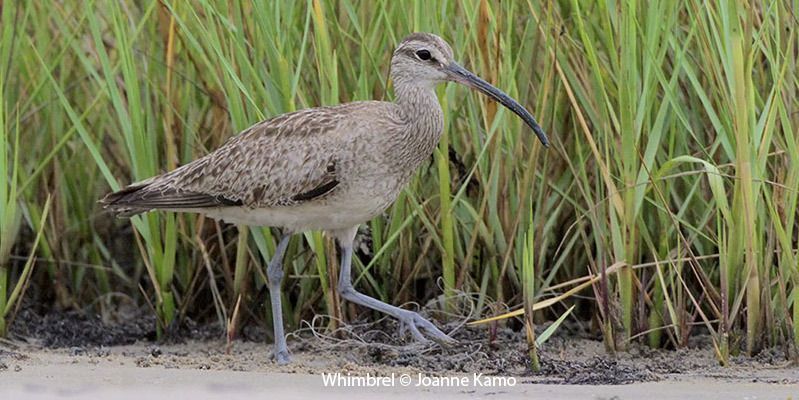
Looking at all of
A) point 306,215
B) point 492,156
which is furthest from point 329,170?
point 492,156

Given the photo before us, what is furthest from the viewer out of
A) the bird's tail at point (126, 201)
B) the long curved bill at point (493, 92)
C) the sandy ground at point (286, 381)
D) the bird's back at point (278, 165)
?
the bird's tail at point (126, 201)

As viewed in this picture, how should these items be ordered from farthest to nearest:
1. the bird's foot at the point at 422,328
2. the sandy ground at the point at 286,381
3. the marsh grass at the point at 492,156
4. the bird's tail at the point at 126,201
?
the bird's tail at the point at 126,201
the bird's foot at the point at 422,328
the marsh grass at the point at 492,156
the sandy ground at the point at 286,381

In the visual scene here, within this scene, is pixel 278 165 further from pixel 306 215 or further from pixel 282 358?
pixel 282 358

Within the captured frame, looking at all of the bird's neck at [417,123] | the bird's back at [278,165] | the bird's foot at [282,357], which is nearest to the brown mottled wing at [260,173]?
the bird's back at [278,165]

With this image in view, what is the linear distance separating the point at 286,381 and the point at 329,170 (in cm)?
130

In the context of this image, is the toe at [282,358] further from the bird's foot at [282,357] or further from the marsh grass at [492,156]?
the marsh grass at [492,156]

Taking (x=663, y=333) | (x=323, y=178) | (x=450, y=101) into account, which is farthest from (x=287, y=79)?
(x=663, y=333)

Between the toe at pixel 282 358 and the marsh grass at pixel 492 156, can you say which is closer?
the marsh grass at pixel 492 156

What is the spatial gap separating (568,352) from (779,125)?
1.45 meters

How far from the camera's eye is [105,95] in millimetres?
7891

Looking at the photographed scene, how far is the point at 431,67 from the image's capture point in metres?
6.81

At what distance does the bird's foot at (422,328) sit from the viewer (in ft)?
21.8

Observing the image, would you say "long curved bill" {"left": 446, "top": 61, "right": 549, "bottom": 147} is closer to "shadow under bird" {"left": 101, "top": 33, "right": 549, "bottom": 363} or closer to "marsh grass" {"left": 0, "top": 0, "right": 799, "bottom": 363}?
"shadow under bird" {"left": 101, "top": 33, "right": 549, "bottom": 363}

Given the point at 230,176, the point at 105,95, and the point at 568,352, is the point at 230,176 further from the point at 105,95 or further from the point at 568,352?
the point at 568,352
